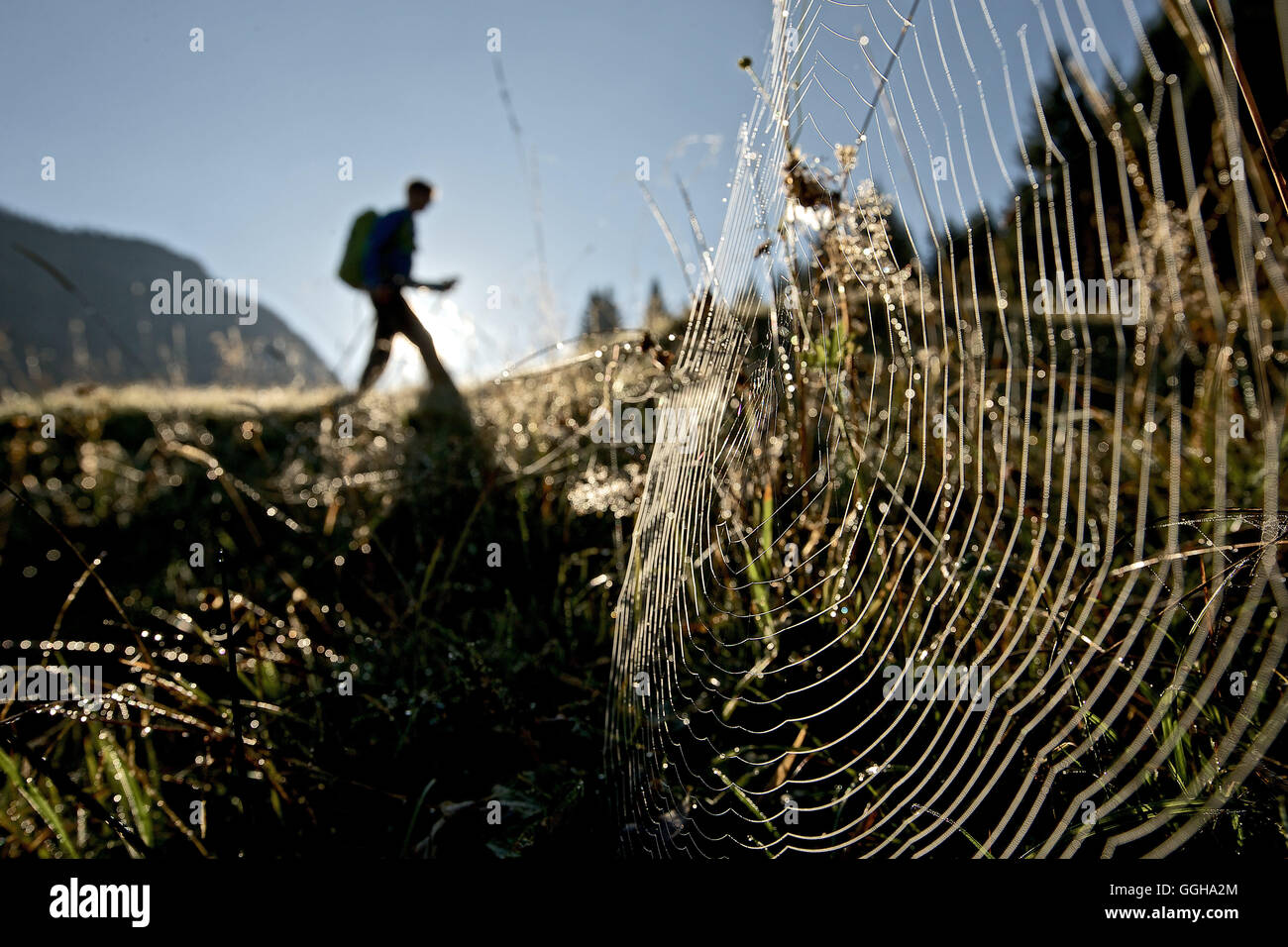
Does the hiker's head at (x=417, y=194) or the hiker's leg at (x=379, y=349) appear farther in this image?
the hiker's head at (x=417, y=194)

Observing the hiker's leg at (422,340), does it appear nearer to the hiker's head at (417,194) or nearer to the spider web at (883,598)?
the hiker's head at (417,194)

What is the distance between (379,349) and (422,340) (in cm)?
37

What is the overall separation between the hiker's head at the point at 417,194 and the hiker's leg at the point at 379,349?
1.15 meters

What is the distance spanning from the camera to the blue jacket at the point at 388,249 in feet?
19.5

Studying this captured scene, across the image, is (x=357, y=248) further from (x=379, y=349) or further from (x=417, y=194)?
(x=379, y=349)

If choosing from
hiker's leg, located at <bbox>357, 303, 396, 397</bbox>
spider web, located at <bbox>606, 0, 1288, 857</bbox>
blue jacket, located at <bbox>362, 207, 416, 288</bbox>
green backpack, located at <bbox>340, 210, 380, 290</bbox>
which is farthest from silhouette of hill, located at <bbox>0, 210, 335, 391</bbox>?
spider web, located at <bbox>606, 0, 1288, 857</bbox>

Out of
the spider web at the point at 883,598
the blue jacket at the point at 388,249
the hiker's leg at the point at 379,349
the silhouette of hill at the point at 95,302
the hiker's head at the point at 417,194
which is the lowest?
the spider web at the point at 883,598

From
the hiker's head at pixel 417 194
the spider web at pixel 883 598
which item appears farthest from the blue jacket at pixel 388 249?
the spider web at pixel 883 598

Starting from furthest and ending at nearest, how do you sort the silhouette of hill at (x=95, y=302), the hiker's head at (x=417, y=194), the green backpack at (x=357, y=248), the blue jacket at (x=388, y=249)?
the silhouette of hill at (x=95, y=302) < the hiker's head at (x=417, y=194) < the green backpack at (x=357, y=248) < the blue jacket at (x=388, y=249)

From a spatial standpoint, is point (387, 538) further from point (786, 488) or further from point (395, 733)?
point (786, 488)

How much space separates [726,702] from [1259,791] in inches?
30.9

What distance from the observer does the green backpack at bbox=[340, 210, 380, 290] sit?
242 inches
